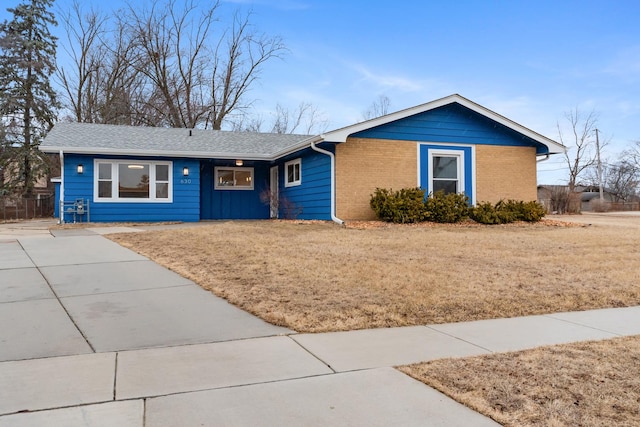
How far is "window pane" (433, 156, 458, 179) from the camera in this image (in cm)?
1573

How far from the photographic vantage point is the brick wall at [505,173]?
1611 cm

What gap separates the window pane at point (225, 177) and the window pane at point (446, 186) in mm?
7991

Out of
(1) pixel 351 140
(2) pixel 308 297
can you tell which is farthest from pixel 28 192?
(2) pixel 308 297

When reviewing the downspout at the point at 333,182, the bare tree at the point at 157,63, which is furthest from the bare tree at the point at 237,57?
the downspout at the point at 333,182

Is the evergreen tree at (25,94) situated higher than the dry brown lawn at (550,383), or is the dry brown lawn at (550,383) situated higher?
the evergreen tree at (25,94)

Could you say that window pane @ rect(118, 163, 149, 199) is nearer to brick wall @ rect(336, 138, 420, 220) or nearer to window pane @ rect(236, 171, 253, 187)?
window pane @ rect(236, 171, 253, 187)

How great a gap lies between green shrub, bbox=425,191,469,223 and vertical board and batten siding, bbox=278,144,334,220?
3.02m

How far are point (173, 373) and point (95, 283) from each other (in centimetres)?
364

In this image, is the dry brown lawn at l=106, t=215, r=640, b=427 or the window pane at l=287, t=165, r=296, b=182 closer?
the dry brown lawn at l=106, t=215, r=640, b=427

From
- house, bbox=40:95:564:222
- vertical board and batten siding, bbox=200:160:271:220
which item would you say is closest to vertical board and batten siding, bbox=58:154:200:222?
house, bbox=40:95:564:222

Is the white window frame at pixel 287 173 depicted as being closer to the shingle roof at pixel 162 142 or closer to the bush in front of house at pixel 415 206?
the shingle roof at pixel 162 142

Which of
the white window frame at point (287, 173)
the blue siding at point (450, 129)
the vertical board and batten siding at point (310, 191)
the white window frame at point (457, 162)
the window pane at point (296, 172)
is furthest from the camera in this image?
the window pane at point (296, 172)

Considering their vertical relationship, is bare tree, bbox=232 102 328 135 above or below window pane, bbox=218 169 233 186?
above

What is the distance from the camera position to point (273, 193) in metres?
18.2
